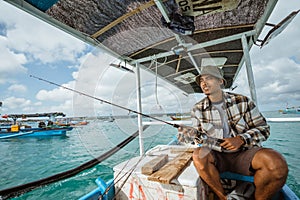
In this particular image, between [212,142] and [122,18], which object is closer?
[212,142]

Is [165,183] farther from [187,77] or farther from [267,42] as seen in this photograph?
[187,77]

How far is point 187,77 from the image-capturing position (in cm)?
357

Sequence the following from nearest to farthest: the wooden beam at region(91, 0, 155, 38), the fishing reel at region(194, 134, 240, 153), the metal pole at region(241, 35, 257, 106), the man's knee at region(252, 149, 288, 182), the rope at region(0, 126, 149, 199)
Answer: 1. the man's knee at region(252, 149, 288, 182)
2. the fishing reel at region(194, 134, 240, 153)
3. the wooden beam at region(91, 0, 155, 38)
4. the metal pole at region(241, 35, 257, 106)
5. the rope at region(0, 126, 149, 199)

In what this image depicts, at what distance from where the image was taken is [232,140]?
1087 mm

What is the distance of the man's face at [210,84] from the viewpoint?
4.51ft

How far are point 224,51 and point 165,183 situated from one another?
7.71 feet

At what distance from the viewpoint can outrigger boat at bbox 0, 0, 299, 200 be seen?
3.32 ft

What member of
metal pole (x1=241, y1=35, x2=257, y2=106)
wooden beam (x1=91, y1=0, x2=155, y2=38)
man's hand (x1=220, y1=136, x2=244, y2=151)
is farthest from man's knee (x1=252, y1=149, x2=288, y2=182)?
wooden beam (x1=91, y1=0, x2=155, y2=38)

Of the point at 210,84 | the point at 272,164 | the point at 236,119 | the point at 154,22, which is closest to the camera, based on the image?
the point at 272,164

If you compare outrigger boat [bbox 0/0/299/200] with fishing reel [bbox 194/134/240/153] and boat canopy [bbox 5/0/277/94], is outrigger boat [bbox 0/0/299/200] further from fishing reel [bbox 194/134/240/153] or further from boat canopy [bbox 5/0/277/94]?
fishing reel [bbox 194/134/240/153]

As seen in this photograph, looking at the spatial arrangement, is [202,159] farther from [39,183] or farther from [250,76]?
[39,183]

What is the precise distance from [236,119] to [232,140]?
Answer: 0.84 feet

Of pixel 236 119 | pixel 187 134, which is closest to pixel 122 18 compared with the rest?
pixel 187 134

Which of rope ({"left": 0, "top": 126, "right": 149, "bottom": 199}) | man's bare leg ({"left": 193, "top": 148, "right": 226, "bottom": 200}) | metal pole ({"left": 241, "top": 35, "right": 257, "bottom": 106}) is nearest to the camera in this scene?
man's bare leg ({"left": 193, "top": 148, "right": 226, "bottom": 200})
